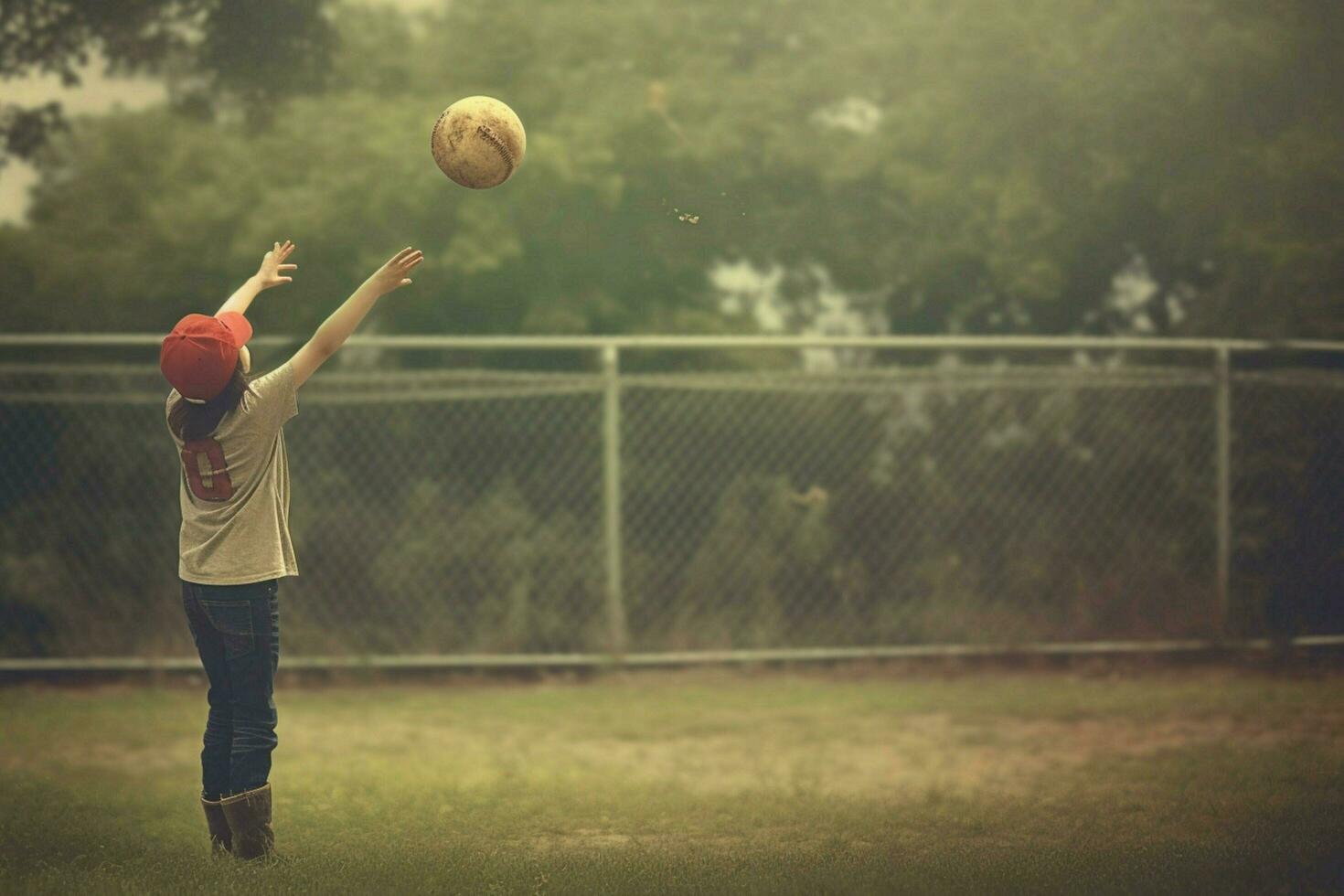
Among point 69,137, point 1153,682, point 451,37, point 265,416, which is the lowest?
point 1153,682

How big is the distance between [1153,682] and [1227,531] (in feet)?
3.62

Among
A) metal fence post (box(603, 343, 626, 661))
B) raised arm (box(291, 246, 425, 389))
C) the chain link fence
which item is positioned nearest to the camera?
raised arm (box(291, 246, 425, 389))

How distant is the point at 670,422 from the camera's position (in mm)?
8484

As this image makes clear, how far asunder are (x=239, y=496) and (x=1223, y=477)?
6146 mm

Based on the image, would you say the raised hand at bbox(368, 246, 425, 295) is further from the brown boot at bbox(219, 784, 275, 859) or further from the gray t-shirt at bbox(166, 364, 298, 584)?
the brown boot at bbox(219, 784, 275, 859)

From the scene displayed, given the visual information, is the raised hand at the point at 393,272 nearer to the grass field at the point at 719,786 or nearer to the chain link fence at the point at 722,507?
the grass field at the point at 719,786

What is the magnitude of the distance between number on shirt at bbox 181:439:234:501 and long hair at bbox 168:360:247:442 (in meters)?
0.03

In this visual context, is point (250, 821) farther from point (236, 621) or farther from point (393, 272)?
point (393, 272)

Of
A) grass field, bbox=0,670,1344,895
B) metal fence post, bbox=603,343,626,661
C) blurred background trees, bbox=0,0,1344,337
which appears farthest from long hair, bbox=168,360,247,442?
blurred background trees, bbox=0,0,1344,337

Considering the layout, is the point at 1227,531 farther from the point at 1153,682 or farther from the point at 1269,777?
the point at 1269,777

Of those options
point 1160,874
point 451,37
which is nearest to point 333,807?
point 1160,874

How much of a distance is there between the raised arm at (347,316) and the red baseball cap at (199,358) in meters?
0.21

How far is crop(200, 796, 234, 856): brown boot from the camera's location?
4.37 meters

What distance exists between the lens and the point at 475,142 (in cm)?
478
